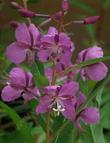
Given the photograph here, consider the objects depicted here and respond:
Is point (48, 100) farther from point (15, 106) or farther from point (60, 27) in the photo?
point (15, 106)

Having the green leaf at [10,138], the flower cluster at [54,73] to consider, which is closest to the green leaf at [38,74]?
the flower cluster at [54,73]

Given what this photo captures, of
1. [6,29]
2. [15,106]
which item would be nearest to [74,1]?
[6,29]

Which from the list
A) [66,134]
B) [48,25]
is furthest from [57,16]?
[48,25]

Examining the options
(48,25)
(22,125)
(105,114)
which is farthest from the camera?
(48,25)

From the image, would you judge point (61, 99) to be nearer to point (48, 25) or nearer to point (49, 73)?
point (49, 73)

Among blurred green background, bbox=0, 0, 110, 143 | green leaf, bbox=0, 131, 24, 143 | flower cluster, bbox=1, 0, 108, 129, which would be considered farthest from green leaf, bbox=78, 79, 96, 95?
green leaf, bbox=0, 131, 24, 143

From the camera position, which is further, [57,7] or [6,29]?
[57,7]

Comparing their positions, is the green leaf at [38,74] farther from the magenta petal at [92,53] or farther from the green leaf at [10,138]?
the green leaf at [10,138]
